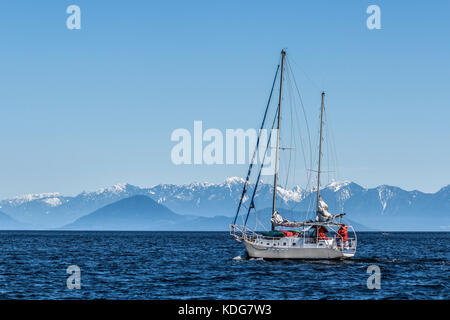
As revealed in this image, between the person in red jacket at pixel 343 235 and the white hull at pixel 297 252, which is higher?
the person in red jacket at pixel 343 235

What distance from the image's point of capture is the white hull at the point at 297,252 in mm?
72625

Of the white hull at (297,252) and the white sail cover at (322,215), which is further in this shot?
the white sail cover at (322,215)

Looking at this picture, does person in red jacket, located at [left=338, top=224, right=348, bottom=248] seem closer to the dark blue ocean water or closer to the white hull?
the white hull

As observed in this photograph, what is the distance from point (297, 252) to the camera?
72625 millimetres

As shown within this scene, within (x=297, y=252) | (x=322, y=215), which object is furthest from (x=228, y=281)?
(x=322, y=215)

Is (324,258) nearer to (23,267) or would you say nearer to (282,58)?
(282,58)

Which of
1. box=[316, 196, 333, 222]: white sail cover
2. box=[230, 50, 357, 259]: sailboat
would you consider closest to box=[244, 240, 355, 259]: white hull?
box=[230, 50, 357, 259]: sailboat

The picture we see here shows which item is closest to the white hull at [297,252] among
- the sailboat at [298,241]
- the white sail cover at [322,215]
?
the sailboat at [298,241]

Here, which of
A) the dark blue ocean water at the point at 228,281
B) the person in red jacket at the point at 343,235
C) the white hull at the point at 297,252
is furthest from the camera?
the person in red jacket at the point at 343,235

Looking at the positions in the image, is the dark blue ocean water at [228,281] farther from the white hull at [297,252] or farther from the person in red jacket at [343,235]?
the person in red jacket at [343,235]

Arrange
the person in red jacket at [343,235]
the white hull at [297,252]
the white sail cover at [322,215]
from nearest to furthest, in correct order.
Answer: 1. the white hull at [297,252]
2. the person in red jacket at [343,235]
3. the white sail cover at [322,215]
